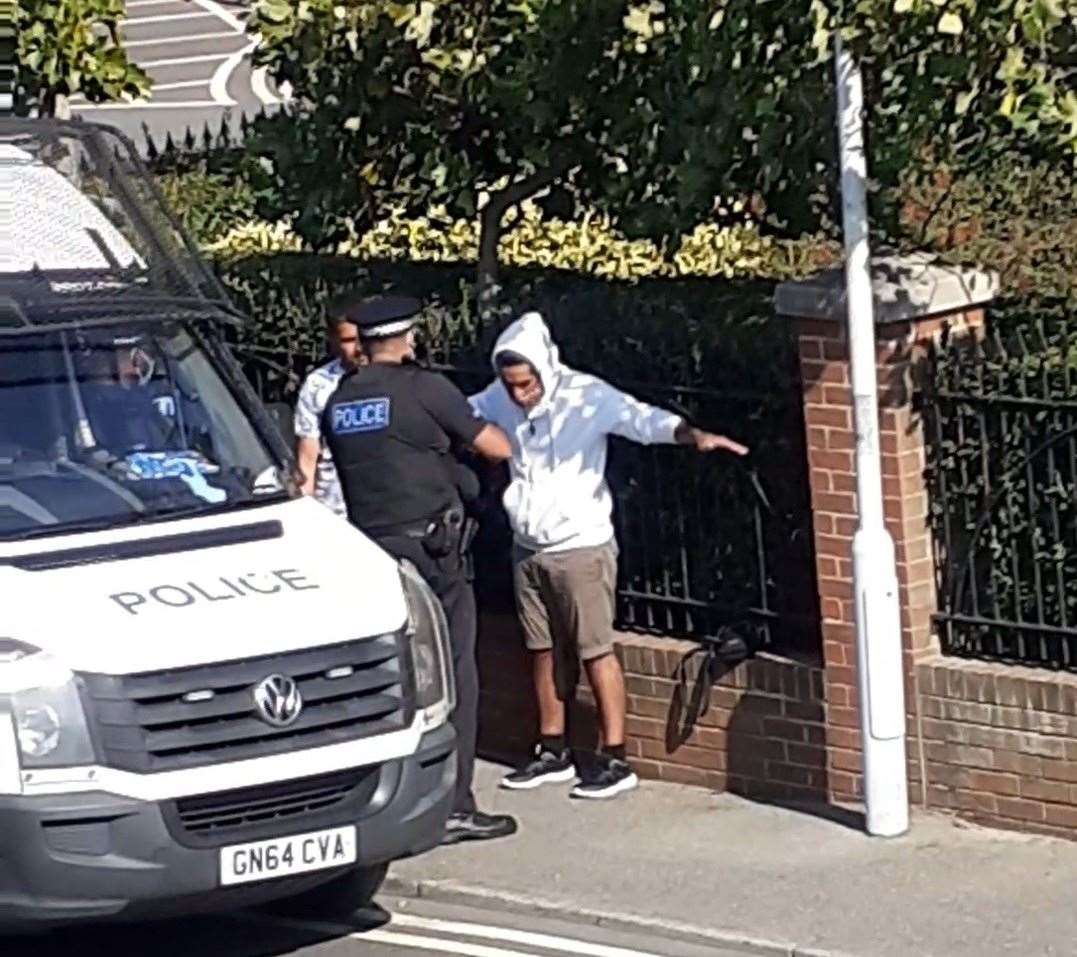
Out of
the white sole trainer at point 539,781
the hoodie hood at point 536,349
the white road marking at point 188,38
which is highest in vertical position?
the white road marking at point 188,38

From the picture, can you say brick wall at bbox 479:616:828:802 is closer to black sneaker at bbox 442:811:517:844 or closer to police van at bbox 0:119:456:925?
black sneaker at bbox 442:811:517:844

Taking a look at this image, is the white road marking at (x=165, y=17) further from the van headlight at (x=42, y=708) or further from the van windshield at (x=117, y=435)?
the van headlight at (x=42, y=708)

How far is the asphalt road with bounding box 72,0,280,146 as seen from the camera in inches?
1425

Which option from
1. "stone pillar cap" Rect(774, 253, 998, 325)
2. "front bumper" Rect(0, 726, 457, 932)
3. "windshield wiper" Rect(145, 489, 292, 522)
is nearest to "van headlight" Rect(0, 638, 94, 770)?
"front bumper" Rect(0, 726, 457, 932)

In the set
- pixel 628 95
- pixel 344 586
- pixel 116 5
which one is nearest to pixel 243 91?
pixel 116 5

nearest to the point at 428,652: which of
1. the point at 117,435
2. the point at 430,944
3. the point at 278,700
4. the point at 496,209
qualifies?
the point at 278,700

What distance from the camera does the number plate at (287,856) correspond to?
774 centimetres

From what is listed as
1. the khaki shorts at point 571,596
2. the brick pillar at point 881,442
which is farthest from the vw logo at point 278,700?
the brick pillar at point 881,442

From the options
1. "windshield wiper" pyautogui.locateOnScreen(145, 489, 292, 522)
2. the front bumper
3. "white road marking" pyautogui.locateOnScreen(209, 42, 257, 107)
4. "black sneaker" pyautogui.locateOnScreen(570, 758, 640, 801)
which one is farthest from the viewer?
"white road marking" pyautogui.locateOnScreen(209, 42, 257, 107)

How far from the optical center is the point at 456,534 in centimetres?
941

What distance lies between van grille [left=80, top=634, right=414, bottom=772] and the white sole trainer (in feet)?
6.78

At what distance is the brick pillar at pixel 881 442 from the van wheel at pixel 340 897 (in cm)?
172

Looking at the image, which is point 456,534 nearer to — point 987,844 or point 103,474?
point 103,474

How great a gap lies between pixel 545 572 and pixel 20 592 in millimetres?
2554
